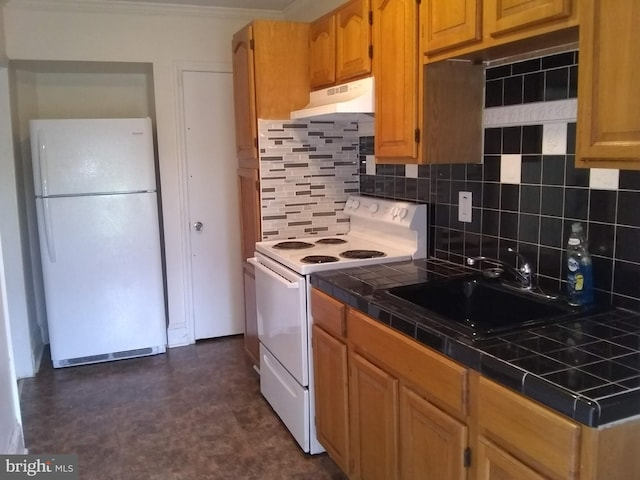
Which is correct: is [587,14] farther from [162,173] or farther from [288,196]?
[162,173]

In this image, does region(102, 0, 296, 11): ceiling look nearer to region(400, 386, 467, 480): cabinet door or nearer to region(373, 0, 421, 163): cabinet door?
region(373, 0, 421, 163): cabinet door

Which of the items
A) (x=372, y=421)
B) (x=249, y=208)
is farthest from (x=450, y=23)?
(x=249, y=208)

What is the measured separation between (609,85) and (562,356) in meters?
0.69

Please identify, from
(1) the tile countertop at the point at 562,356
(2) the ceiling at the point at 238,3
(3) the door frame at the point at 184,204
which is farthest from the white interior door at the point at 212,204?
(1) the tile countertop at the point at 562,356

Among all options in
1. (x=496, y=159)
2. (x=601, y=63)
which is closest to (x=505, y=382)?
(x=601, y=63)

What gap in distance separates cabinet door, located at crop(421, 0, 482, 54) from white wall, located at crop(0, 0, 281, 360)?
2283mm

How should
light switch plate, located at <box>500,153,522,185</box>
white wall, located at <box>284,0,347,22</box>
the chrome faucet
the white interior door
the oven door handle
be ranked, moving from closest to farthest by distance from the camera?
the chrome faucet, light switch plate, located at <box>500,153,522,185</box>, the oven door handle, white wall, located at <box>284,0,347,22</box>, the white interior door

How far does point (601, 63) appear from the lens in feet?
4.66

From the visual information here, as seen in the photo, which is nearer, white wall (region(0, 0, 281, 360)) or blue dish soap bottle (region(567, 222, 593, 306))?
blue dish soap bottle (region(567, 222, 593, 306))

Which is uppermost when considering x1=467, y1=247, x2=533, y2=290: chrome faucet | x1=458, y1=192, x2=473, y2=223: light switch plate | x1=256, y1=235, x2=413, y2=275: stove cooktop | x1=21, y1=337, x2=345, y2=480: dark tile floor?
x1=458, y1=192, x2=473, y2=223: light switch plate

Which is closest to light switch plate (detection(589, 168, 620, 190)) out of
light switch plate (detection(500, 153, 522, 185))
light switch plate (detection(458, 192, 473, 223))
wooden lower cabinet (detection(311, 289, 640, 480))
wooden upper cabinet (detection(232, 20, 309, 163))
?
light switch plate (detection(500, 153, 522, 185))

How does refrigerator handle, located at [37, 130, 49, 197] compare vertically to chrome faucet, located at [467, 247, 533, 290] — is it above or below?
above

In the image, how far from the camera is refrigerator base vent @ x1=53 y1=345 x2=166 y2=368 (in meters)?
3.87

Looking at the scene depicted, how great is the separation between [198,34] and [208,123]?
62cm
